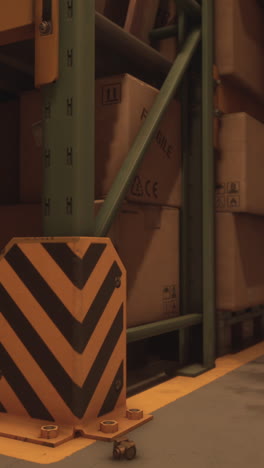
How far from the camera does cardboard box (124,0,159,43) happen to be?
350cm

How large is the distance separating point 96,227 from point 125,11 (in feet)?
6.03

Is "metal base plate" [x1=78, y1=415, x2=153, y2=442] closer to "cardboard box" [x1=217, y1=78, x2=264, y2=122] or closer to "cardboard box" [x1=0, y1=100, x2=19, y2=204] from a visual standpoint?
"cardboard box" [x1=0, y1=100, x2=19, y2=204]

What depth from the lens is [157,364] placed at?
376 centimetres

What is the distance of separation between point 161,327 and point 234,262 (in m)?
0.86

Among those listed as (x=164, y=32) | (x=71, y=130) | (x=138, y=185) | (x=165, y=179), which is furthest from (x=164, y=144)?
(x=71, y=130)

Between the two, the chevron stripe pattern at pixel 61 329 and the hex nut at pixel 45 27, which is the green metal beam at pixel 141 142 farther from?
the hex nut at pixel 45 27

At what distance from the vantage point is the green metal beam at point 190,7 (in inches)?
138

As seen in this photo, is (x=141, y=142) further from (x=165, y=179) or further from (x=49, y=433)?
(x=49, y=433)

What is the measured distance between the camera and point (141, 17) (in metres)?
3.60

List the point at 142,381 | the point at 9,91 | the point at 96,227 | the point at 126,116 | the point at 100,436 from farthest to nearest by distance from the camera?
the point at 9,91
the point at 142,381
the point at 126,116
the point at 96,227
the point at 100,436

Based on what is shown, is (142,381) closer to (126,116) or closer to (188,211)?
(188,211)

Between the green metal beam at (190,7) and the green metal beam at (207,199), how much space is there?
4cm

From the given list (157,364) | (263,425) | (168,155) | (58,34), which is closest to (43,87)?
(58,34)

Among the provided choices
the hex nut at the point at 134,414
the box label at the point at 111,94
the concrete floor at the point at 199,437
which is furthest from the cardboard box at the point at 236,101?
the hex nut at the point at 134,414
